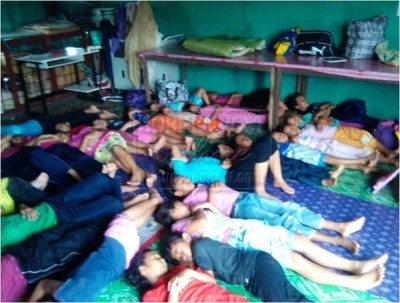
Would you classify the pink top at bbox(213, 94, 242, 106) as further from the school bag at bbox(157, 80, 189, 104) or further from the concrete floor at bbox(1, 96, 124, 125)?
the concrete floor at bbox(1, 96, 124, 125)

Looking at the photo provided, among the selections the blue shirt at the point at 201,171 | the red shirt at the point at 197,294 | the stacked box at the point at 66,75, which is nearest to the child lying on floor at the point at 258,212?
the blue shirt at the point at 201,171

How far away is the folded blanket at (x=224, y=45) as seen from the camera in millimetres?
3748

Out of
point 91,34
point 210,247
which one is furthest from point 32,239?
point 91,34

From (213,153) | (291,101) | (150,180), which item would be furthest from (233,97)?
(150,180)

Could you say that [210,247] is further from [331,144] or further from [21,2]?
[21,2]

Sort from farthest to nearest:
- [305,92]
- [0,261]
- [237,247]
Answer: [305,92] → [237,247] → [0,261]

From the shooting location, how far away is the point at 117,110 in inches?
179

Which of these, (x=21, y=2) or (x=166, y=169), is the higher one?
(x=21, y=2)

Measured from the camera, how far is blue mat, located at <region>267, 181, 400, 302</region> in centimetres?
186

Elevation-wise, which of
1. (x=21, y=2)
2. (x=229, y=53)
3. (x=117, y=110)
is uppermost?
(x=21, y=2)

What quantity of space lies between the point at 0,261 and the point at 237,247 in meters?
1.10

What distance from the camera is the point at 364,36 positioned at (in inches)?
134

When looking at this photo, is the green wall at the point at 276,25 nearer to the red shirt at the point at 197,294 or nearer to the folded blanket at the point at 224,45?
the folded blanket at the point at 224,45

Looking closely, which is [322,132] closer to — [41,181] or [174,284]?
[174,284]
